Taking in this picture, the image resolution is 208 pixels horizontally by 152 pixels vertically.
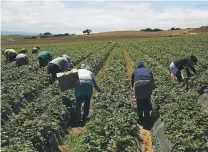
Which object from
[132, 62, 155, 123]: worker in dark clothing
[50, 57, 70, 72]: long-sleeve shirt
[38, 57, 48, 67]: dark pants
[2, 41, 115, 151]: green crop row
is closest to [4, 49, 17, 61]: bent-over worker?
[38, 57, 48, 67]: dark pants

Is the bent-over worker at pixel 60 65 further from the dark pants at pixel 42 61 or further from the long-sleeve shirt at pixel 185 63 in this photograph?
the long-sleeve shirt at pixel 185 63

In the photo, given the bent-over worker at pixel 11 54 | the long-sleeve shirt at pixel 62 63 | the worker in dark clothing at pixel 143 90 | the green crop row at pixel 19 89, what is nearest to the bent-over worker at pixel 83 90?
the worker in dark clothing at pixel 143 90

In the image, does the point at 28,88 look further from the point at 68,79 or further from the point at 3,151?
the point at 3,151

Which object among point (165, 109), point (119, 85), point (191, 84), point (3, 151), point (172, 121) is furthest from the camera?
point (119, 85)

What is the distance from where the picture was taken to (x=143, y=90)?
11695mm

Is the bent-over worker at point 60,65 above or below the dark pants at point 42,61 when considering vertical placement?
above

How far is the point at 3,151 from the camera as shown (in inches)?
269

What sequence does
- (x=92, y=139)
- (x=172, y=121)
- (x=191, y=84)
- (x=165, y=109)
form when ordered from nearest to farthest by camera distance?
(x=92, y=139) < (x=172, y=121) < (x=165, y=109) < (x=191, y=84)

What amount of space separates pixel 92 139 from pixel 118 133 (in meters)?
0.78

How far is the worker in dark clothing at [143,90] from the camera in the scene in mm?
11711

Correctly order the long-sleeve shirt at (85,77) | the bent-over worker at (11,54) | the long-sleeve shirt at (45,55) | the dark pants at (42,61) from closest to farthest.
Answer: the long-sleeve shirt at (85,77)
the long-sleeve shirt at (45,55)
the dark pants at (42,61)
the bent-over worker at (11,54)

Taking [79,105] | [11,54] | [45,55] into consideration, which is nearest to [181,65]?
[79,105]

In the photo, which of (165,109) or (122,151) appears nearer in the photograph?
(122,151)

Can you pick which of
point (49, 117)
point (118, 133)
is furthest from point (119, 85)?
point (118, 133)
